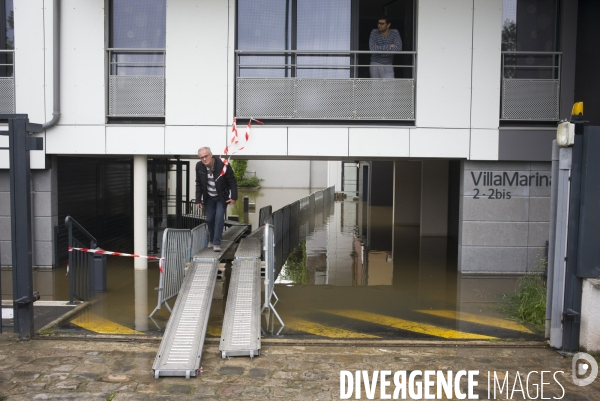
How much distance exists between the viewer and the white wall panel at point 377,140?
12.3 metres

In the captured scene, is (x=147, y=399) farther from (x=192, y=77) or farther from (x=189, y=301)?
(x=192, y=77)

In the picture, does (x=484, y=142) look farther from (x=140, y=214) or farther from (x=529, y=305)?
(x=140, y=214)

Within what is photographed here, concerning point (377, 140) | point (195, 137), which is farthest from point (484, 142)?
point (195, 137)

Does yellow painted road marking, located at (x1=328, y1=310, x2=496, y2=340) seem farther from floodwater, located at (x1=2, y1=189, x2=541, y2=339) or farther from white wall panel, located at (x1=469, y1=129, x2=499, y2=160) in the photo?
white wall panel, located at (x1=469, y1=129, x2=499, y2=160)

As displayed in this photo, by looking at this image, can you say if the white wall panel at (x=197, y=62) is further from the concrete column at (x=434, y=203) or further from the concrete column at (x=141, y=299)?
the concrete column at (x=434, y=203)

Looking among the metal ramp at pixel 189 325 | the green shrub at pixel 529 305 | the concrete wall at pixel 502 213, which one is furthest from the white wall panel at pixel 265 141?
the green shrub at pixel 529 305

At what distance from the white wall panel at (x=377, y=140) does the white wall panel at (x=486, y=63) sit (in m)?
1.40

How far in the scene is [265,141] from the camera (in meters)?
12.3

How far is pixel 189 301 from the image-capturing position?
7988mm

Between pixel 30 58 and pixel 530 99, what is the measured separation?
9.68 meters

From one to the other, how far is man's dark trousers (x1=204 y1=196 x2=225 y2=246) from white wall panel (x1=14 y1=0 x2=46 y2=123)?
4397 millimetres

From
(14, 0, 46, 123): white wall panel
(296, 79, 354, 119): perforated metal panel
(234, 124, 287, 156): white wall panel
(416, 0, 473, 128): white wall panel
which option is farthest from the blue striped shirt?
(14, 0, 46, 123): white wall panel

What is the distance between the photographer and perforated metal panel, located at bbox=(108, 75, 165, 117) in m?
12.5

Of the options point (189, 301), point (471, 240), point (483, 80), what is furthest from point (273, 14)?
point (189, 301)
